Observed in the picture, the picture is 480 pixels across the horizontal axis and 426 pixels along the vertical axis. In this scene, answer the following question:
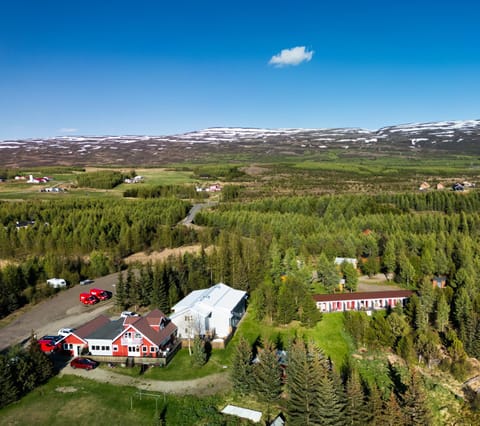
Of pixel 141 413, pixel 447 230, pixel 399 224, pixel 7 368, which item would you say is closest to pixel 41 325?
pixel 7 368

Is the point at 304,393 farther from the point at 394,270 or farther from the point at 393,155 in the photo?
the point at 393,155

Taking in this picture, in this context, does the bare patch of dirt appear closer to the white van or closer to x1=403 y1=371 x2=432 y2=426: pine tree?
the white van

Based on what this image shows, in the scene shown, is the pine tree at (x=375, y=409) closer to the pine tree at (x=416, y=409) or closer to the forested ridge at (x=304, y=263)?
the forested ridge at (x=304, y=263)

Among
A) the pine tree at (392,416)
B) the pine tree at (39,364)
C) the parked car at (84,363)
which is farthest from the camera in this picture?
the parked car at (84,363)

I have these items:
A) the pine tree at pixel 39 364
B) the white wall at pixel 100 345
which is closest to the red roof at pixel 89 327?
the white wall at pixel 100 345

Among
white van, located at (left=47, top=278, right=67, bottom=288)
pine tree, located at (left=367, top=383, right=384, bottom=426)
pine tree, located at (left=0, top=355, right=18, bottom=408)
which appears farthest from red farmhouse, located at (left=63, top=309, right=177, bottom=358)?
white van, located at (left=47, top=278, right=67, bottom=288)

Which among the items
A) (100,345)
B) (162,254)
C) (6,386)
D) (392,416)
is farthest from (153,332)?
(162,254)
